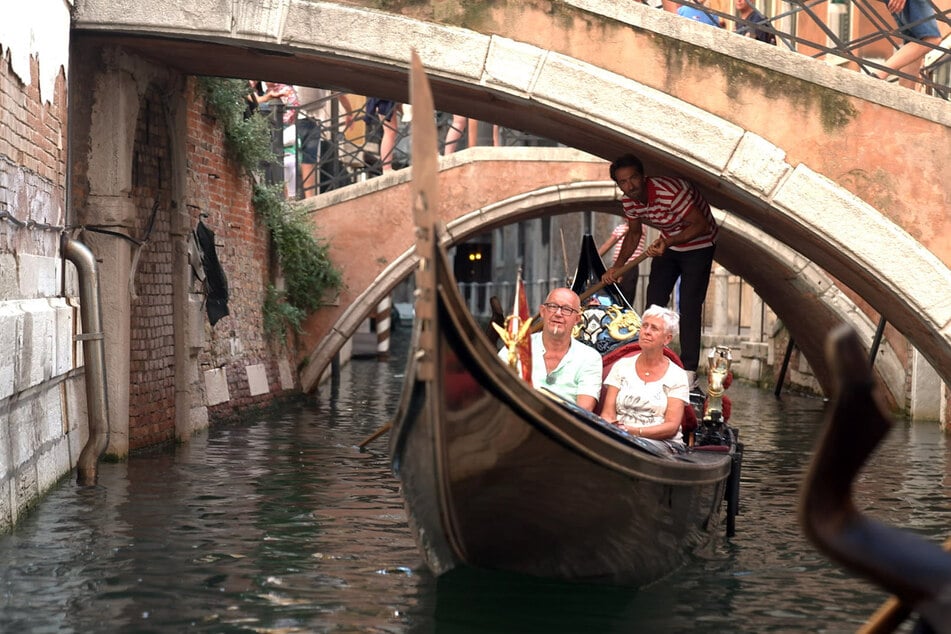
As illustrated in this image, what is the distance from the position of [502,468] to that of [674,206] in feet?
9.77

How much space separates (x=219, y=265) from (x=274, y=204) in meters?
1.73

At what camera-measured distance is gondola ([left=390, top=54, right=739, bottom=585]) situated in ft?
10.9

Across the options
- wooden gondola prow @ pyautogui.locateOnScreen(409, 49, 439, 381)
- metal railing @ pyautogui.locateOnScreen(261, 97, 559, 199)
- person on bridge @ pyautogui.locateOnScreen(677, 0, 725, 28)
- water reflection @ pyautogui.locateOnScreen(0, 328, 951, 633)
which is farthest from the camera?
metal railing @ pyautogui.locateOnScreen(261, 97, 559, 199)

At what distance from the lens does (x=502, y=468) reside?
361cm

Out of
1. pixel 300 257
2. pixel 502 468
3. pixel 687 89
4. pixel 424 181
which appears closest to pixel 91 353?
pixel 687 89

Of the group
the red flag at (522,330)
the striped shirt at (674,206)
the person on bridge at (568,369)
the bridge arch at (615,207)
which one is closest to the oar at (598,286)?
the striped shirt at (674,206)

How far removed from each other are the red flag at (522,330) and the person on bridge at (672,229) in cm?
194

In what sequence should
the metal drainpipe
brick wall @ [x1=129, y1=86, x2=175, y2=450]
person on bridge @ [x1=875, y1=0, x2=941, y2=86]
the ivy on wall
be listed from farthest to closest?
the ivy on wall → brick wall @ [x1=129, y1=86, x2=175, y2=450] → person on bridge @ [x1=875, y1=0, x2=941, y2=86] → the metal drainpipe

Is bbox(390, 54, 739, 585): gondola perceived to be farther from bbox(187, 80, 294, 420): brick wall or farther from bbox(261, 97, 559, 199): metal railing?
bbox(261, 97, 559, 199): metal railing

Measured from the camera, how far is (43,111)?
5496 mm

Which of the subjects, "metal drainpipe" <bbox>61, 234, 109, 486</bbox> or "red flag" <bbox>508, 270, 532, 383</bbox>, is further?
"metal drainpipe" <bbox>61, 234, 109, 486</bbox>

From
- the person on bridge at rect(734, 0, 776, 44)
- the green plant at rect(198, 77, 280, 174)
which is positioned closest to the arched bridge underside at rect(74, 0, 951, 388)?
the person on bridge at rect(734, 0, 776, 44)

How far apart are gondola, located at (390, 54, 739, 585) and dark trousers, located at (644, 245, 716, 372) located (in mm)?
1924

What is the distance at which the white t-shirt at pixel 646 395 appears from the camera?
15.7 feet
